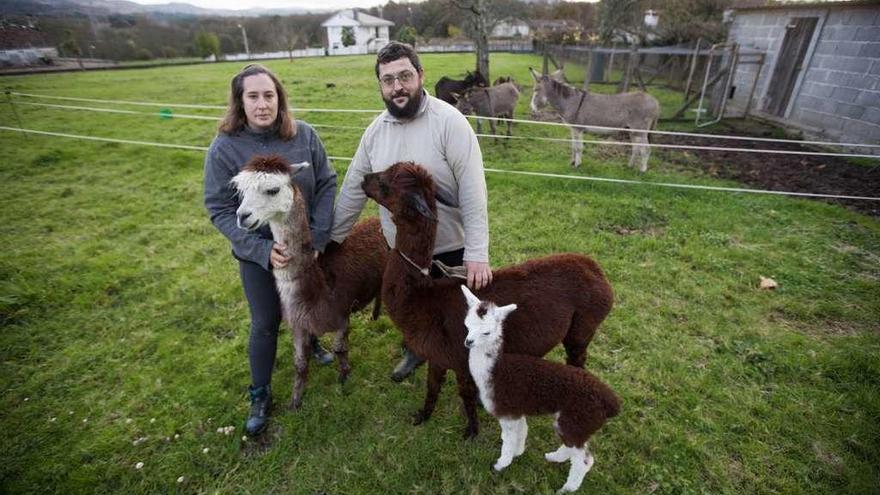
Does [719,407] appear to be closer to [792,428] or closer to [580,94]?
[792,428]

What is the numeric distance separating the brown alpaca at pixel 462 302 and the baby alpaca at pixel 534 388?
→ 0.23m

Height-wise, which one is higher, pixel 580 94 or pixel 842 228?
pixel 580 94

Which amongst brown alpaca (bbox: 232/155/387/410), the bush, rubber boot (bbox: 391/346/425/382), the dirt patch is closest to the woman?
brown alpaca (bbox: 232/155/387/410)

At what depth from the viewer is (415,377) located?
379 cm

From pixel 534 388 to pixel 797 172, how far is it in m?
9.23

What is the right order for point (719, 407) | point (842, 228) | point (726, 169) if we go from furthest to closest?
point (726, 169)
point (842, 228)
point (719, 407)

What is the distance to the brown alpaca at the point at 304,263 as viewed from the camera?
2531mm

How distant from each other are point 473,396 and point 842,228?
6745 millimetres

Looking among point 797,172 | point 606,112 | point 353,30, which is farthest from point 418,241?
point 353,30

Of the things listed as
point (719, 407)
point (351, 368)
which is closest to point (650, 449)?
point (719, 407)

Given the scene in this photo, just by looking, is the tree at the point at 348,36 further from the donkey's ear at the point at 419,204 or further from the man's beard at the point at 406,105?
the donkey's ear at the point at 419,204

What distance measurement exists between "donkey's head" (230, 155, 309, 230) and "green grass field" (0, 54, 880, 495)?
1.85m

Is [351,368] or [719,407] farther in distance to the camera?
[351,368]

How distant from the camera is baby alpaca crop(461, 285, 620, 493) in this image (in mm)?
2395
